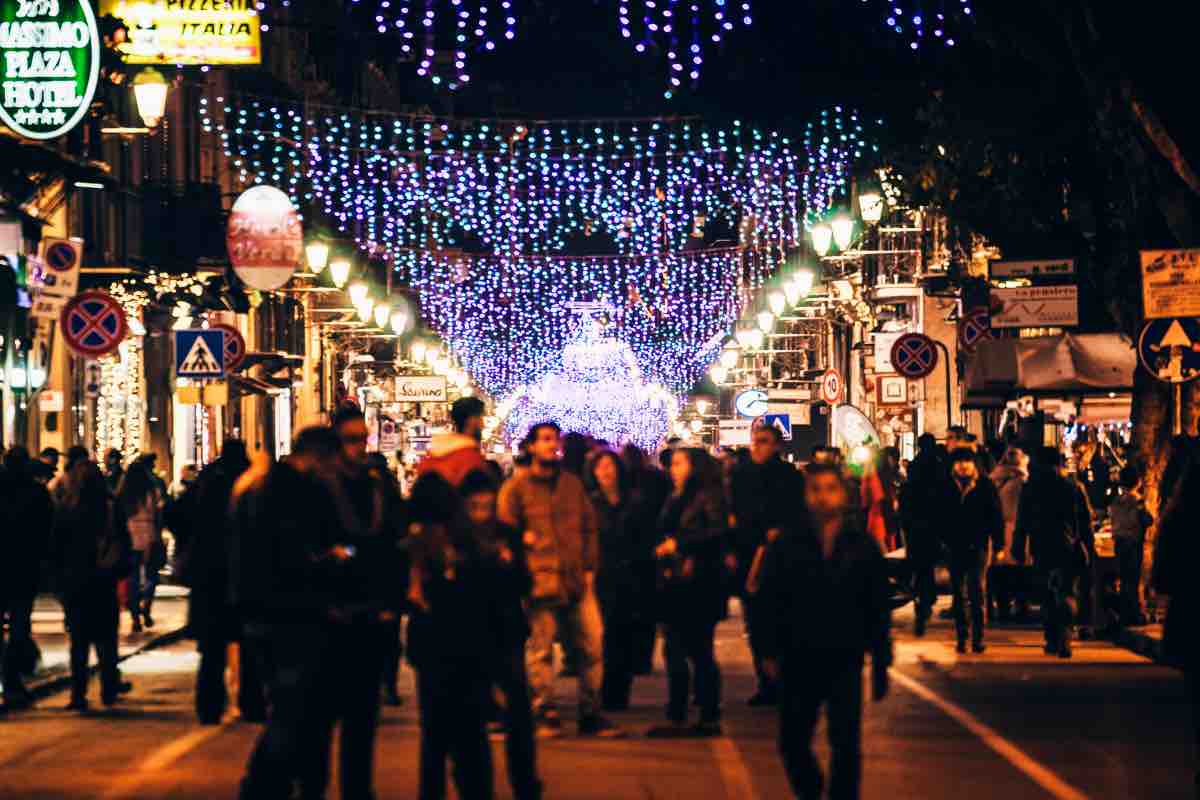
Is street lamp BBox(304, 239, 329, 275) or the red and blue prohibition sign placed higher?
street lamp BBox(304, 239, 329, 275)

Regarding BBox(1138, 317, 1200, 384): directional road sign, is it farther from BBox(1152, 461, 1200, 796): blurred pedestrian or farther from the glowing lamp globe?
the glowing lamp globe

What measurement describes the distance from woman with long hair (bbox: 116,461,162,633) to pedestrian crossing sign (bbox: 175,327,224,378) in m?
2.72

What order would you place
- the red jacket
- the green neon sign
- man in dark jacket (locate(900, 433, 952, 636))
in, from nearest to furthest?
the red jacket, man in dark jacket (locate(900, 433, 952, 636)), the green neon sign

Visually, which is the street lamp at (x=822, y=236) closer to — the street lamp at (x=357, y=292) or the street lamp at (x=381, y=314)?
the street lamp at (x=357, y=292)

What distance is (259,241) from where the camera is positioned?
37062 mm

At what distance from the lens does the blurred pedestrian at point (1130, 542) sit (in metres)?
23.8

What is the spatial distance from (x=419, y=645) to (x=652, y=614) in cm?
643

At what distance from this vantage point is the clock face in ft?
190

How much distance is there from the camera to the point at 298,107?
210 feet

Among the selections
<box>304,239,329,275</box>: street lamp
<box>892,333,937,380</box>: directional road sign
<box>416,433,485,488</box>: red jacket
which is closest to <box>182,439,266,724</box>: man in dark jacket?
<box>416,433,485,488</box>: red jacket

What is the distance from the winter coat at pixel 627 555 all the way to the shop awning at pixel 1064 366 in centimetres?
1267

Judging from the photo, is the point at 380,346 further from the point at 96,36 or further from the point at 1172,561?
the point at 1172,561

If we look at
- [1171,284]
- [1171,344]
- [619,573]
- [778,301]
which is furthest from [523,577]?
[778,301]

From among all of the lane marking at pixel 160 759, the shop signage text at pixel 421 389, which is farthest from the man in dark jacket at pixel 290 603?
the shop signage text at pixel 421 389
